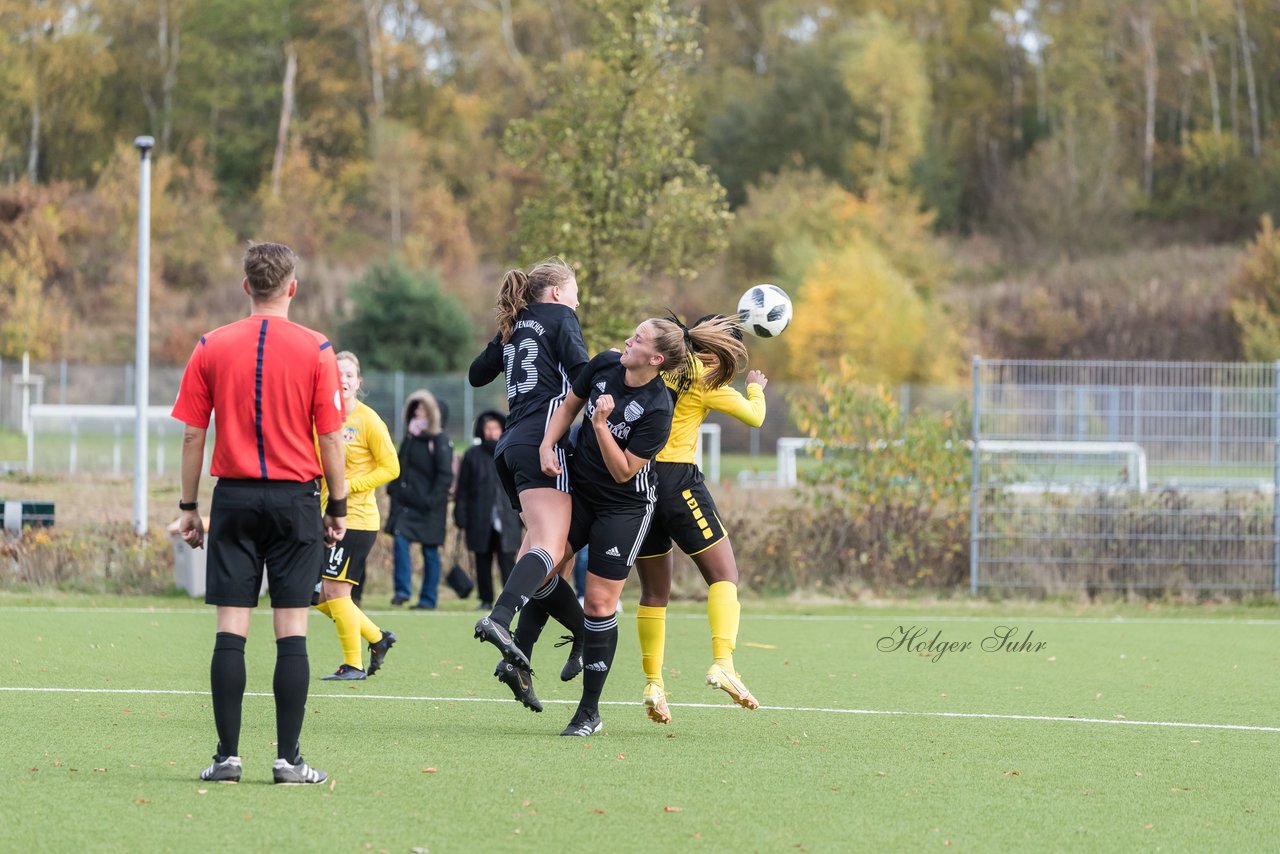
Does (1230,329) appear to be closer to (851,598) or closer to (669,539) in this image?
(851,598)

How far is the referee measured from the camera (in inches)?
218

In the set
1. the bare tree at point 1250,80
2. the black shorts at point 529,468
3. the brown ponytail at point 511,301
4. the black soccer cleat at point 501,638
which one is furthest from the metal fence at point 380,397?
the bare tree at point 1250,80

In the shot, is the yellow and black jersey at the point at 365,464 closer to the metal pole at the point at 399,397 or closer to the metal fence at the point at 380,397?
the metal fence at the point at 380,397

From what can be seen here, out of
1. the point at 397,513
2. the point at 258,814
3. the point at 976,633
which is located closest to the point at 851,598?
the point at 976,633

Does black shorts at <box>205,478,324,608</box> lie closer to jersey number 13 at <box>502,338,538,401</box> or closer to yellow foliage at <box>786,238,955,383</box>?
jersey number 13 at <box>502,338,538,401</box>

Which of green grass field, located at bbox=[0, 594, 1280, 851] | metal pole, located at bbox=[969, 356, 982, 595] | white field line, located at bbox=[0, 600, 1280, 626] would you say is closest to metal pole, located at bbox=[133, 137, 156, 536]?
white field line, located at bbox=[0, 600, 1280, 626]

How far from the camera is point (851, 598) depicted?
14328 millimetres

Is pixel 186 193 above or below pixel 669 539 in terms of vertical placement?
above

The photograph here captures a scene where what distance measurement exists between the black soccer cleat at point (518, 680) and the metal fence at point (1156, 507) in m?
8.23

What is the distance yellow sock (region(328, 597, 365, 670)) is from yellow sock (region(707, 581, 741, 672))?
224 centimetres

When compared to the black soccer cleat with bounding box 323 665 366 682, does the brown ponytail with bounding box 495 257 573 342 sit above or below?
above

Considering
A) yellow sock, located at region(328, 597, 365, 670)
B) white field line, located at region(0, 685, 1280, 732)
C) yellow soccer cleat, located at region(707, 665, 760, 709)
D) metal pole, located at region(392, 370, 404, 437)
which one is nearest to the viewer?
yellow soccer cleat, located at region(707, 665, 760, 709)

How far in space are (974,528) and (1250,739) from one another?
734 cm

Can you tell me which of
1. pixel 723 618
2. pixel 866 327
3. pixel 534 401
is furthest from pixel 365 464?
pixel 866 327
